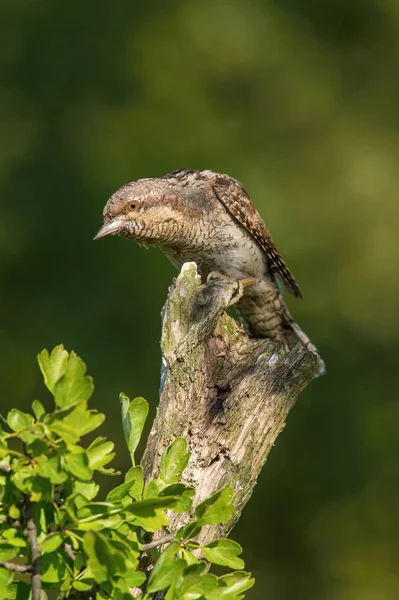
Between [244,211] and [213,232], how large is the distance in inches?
8.5

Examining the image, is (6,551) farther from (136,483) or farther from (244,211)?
(244,211)

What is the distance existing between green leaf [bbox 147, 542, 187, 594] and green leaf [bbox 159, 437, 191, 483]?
0.64 ft

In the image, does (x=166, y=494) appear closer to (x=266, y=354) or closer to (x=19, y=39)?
(x=266, y=354)

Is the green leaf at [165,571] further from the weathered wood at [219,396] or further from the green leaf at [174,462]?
the weathered wood at [219,396]

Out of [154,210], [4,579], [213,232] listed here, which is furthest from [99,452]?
[213,232]

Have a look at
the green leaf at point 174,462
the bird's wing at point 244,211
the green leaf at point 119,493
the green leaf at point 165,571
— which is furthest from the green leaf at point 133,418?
the bird's wing at point 244,211

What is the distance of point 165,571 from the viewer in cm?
178

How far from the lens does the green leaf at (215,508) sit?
6.16ft

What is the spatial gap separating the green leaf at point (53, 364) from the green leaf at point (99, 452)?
170mm

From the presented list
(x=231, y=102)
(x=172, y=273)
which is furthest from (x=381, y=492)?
(x=231, y=102)

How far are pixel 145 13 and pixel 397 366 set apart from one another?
3359 millimetres

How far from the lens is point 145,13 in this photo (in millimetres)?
7848

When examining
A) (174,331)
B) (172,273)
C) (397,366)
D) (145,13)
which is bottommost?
(397,366)

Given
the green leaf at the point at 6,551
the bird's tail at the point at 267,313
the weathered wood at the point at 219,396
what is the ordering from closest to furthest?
the green leaf at the point at 6,551 < the weathered wood at the point at 219,396 < the bird's tail at the point at 267,313
